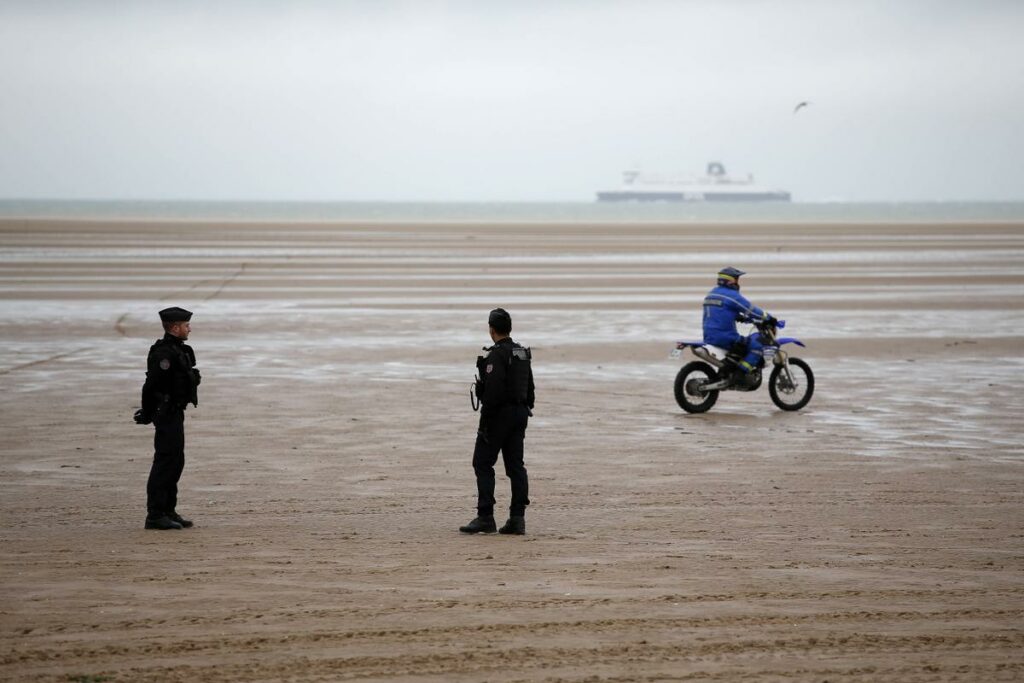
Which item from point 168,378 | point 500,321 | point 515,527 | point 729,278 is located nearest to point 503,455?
point 515,527

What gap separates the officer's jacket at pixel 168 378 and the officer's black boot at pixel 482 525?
1.97 meters

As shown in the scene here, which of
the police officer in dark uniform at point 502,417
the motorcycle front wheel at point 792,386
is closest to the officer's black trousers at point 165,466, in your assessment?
the police officer in dark uniform at point 502,417

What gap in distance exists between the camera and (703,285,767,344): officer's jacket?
1374 cm

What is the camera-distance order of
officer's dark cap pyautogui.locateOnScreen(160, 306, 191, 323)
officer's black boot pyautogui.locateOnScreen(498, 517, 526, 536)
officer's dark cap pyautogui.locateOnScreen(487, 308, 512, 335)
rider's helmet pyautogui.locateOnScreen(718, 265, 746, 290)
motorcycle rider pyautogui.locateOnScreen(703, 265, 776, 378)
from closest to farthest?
1. officer's dark cap pyautogui.locateOnScreen(487, 308, 512, 335)
2. officer's black boot pyautogui.locateOnScreen(498, 517, 526, 536)
3. officer's dark cap pyautogui.locateOnScreen(160, 306, 191, 323)
4. rider's helmet pyautogui.locateOnScreen(718, 265, 746, 290)
5. motorcycle rider pyautogui.locateOnScreen(703, 265, 776, 378)

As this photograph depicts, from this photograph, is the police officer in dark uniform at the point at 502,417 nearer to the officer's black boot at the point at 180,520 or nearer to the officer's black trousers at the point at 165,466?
the officer's black boot at the point at 180,520

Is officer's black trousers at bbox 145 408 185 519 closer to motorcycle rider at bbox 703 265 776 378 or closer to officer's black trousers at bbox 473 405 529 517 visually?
officer's black trousers at bbox 473 405 529 517

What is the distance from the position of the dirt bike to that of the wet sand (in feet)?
0.90

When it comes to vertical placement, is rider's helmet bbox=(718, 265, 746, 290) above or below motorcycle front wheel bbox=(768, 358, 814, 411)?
above

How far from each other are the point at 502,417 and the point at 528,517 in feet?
3.02

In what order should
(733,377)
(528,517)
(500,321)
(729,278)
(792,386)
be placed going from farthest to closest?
(792,386) → (733,377) → (729,278) → (528,517) → (500,321)

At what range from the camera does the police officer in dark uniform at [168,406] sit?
8.28 meters

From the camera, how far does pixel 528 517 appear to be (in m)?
8.80

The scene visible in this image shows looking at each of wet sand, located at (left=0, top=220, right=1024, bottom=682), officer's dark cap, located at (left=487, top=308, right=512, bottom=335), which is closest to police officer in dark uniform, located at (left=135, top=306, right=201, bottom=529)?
wet sand, located at (left=0, top=220, right=1024, bottom=682)

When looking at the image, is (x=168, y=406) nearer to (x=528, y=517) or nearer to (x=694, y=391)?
(x=528, y=517)
